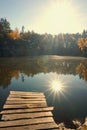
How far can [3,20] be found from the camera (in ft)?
329

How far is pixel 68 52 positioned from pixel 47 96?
96.7 m

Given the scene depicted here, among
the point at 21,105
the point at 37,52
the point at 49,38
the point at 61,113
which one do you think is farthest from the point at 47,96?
the point at 49,38

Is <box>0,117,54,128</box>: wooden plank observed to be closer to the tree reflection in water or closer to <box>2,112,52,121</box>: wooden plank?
<box>2,112,52,121</box>: wooden plank

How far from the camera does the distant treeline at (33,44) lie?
84613 mm

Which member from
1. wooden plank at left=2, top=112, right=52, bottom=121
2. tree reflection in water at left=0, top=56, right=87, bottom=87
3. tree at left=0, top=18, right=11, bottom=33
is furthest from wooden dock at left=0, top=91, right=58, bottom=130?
tree at left=0, top=18, right=11, bottom=33

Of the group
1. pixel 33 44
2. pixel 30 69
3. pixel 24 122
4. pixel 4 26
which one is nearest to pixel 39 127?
pixel 24 122

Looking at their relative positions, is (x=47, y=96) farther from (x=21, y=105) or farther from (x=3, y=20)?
(x=3, y=20)

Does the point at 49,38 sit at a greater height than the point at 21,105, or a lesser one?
greater

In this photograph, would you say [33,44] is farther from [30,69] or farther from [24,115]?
[24,115]

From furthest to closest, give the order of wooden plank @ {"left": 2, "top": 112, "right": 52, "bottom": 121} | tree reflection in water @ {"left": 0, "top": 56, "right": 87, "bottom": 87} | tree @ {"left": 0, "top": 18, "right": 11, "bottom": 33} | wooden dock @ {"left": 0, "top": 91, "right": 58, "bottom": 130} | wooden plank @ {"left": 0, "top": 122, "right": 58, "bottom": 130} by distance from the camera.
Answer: tree @ {"left": 0, "top": 18, "right": 11, "bottom": 33}, tree reflection in water @ {"left": 0, "top": 56, "right": 87, "bottom": 87}, wooden plank @ {"left": 2, "top": 112, "right": 52, "bottom": 121}, wooden dock @ {"left": 0, "top": 91, "right": 58, "bottom": 130}, wooden plank @ {"left": 0, "top": 122, "right": 58, "bottom": 130}

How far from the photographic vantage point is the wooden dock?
8987mm

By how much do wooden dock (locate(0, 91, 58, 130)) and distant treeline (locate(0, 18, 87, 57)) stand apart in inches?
2615

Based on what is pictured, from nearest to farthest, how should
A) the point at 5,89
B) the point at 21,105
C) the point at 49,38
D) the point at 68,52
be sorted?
the point at 21,105
the point at 5,89
the point at 68,52
the point at 49,38

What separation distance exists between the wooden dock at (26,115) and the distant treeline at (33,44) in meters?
66.4
